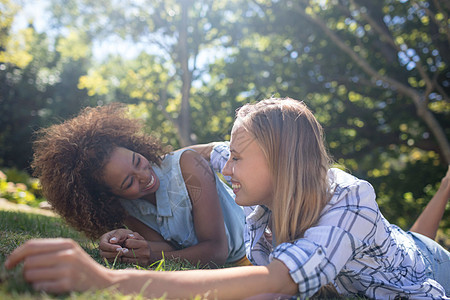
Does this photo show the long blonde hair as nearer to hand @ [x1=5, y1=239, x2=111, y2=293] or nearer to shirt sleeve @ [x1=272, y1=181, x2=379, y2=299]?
shirt sleeve @ [x1=272, y1=181, x2=379, y2=299]

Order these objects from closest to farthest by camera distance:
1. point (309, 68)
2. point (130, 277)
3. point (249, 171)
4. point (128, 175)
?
point (130, 277) < point (249, 171) < point (128, 175) < point (309, 68)

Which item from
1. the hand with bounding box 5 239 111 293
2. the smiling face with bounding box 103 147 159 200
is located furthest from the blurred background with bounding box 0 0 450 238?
the hand with bounding box 5 239 111 293

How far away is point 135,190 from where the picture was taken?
10.4 ft

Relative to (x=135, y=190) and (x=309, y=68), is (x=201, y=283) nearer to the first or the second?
(x=135, y=190)

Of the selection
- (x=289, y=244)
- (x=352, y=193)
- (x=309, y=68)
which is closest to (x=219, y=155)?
(x=352, y=193)

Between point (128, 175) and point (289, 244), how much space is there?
5.82 ft

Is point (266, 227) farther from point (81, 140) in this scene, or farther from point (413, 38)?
point (413, 38)

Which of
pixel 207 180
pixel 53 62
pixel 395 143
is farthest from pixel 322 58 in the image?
pixel 53 62

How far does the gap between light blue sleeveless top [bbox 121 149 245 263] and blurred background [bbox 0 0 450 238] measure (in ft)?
14.3

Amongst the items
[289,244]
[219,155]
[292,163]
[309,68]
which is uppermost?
[309,68]

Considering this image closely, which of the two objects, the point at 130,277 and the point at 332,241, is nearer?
the point at 130,277

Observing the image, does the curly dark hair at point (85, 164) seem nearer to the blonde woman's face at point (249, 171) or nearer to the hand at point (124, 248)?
the hand at point (124, 248)

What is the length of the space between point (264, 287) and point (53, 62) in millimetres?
20512

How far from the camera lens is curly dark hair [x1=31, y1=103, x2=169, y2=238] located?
3.26 metres
